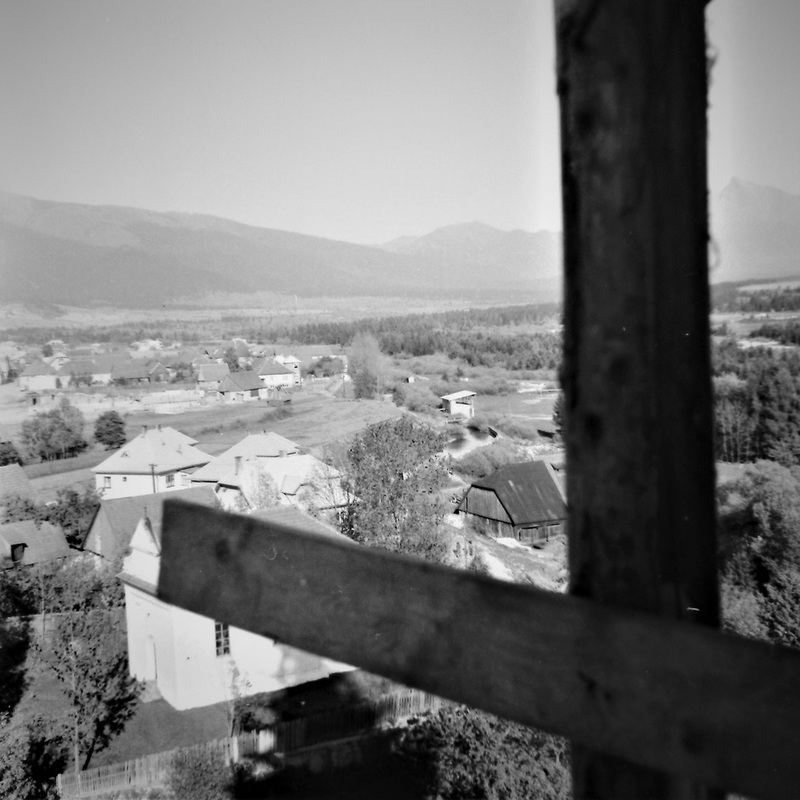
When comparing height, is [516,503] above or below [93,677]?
above

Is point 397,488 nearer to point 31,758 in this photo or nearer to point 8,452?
point 31,758

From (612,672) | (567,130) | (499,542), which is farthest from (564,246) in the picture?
(499,542)

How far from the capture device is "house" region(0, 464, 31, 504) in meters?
5.17

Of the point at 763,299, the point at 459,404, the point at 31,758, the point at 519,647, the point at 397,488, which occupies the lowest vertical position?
the point at 31,758

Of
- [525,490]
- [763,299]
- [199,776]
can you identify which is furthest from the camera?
[199,776]

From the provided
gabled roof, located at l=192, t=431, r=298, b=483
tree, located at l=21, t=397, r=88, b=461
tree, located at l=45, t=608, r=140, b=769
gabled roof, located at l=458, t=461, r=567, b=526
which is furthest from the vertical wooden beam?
tree, located at l=21, t=397, r=88, b=461

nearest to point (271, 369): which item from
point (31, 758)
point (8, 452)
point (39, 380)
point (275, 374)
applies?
point (275, 374)

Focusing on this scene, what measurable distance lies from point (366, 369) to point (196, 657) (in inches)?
77.7

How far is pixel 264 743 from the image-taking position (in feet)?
13.5

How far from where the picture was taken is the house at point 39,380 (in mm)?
5086

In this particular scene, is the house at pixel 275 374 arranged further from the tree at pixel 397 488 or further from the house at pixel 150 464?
the tree at pixel 397 488

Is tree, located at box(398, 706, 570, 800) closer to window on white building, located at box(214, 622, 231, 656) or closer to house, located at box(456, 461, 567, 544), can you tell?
house, located at box(456, 461, 567, 544)

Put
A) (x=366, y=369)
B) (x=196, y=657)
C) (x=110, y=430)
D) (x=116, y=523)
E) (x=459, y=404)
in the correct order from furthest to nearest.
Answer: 1. (x=110, y=430)
2. (x=366, y=369)
3. (x=116, y=523)
4. (x=459, y=404)
5. (x=196, y=657)

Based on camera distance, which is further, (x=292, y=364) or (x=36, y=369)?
(x=36, y=369)
